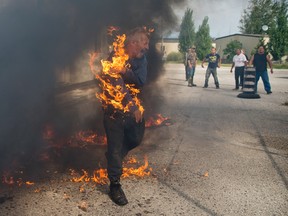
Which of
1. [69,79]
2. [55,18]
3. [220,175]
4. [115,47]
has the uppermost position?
[55,18]

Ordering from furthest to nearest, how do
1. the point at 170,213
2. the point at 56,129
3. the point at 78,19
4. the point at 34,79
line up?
the point at 56,129 < the point at 78,19 < the point at 34,79 < the point at 170,213

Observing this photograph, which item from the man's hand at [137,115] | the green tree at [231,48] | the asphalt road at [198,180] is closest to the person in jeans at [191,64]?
the asphalt road at [198,180]

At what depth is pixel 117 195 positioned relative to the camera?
3277mm

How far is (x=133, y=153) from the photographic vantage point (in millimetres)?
4828

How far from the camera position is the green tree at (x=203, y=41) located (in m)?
50.4

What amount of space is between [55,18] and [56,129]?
6.49 ft

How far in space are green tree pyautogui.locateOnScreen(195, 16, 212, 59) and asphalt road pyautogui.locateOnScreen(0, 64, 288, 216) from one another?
4473cm

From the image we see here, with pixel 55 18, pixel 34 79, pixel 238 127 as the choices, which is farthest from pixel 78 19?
pixel 238 127

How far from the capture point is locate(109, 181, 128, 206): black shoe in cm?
324

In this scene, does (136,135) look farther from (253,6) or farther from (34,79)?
(253,6)

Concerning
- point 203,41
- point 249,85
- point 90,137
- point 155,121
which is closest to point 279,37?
point 203,41

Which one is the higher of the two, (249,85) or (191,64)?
(191,64)

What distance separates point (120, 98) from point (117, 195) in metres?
1.03

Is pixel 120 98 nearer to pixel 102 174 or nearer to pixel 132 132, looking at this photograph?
pixel 132 132
